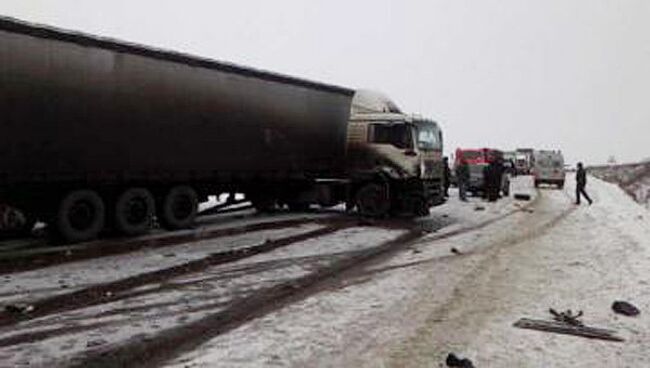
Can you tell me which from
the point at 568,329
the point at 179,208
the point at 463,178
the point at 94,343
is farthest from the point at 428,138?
the point at 94,343

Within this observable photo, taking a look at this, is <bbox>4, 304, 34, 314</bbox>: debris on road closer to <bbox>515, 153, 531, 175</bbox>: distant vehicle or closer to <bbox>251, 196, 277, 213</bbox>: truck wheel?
<bbox>251, 196, 277, 213</bbox>: truck wheel

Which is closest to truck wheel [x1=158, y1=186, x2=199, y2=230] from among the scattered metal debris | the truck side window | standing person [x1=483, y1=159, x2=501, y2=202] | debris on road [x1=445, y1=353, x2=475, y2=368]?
the truck side window

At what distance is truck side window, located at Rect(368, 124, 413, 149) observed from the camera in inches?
784

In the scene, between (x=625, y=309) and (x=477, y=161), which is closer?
(x=625, y=309)

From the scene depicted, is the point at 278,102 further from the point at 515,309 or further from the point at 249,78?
the point at 515,309

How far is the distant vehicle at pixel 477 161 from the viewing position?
106 ft

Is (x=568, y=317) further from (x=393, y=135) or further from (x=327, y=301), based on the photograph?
(x=393, y=135)

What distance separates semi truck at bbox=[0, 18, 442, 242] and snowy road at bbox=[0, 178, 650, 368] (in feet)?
5.24

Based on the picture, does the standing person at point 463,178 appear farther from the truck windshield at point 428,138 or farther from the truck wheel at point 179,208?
the truck wheel at point 179,208

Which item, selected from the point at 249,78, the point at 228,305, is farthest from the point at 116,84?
the point at 228,305

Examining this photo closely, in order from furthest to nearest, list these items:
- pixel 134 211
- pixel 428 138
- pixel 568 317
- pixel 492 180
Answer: pixel 492 180 < pixel 428 138 < pixel 134 211 < pixel 568 317

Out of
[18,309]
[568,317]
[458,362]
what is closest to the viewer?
[458,362]

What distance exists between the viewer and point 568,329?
295 inches

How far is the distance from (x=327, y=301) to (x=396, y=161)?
454 inches
